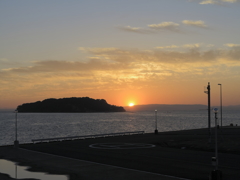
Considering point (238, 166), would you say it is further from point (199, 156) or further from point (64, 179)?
point (64, 179)

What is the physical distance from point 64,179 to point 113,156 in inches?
375

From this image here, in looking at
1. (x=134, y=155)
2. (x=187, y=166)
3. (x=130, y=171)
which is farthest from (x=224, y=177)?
(x=134, y=155)

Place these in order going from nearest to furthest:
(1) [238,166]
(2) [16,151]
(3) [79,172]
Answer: (3) [79,172], (1) [238,166], (2) [16,151]

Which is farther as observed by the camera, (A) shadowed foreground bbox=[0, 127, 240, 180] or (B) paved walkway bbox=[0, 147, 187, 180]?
(A) shadowed foreground bbox=[0, 127, 240, 180]

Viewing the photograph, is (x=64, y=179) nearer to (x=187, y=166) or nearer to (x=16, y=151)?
(x=187, y=166)

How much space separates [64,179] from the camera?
18.1 metres

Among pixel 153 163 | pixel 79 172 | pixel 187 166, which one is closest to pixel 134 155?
pixel 153 163

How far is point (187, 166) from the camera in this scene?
863 inches

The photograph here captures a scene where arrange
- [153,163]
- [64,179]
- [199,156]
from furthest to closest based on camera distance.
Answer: [199,156] → [153,163] → [64,179]

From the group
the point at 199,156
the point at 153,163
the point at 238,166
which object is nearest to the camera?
the point at 238,166

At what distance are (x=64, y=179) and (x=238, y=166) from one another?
12.0 meters

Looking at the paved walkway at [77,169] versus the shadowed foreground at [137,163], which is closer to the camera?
the paved walkway at [77,169]

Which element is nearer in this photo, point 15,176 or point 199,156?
point 15,176

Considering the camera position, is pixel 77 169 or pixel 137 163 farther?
pixel 137 163
